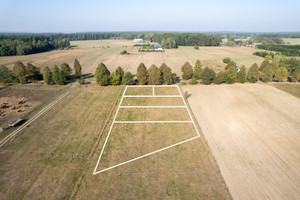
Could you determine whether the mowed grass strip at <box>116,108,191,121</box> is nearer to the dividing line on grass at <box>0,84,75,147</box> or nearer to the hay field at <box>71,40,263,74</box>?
the dividing line on grass at <box>0,84,75,147</box>

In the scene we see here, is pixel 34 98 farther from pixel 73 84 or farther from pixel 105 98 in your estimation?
pixel 105 98

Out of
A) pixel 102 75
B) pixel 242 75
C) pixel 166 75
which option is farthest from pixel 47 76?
pixel 242 75

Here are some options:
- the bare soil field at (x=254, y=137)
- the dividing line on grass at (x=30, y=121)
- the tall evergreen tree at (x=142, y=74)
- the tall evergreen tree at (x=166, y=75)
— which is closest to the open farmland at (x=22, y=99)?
the dividing line on grass at (x=30, y=121)

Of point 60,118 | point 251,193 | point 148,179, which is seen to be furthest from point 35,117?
point 251,193

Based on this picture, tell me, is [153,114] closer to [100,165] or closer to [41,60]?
[100,165]

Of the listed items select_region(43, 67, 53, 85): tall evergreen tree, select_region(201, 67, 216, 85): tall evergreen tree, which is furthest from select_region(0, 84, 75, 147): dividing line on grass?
select_region(201, 67, 216, 85): tall evergreen tree


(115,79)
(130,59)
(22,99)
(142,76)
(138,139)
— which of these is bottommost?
(138,139)
